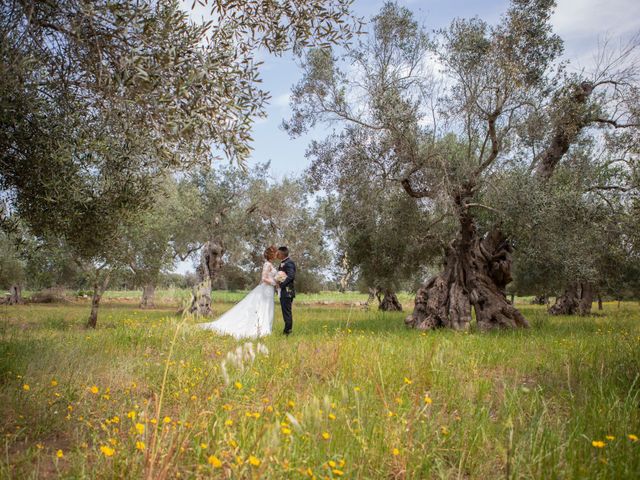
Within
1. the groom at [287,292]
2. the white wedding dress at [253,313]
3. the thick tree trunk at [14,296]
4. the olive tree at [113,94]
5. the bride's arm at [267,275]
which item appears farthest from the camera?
the thick tree trunk at [14,296]

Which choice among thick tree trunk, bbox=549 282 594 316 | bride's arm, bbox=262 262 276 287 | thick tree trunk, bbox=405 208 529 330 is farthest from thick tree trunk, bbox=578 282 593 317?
bride's arm, bbox=262 262 276 287

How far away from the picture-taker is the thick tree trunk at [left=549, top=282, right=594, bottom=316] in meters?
34.8

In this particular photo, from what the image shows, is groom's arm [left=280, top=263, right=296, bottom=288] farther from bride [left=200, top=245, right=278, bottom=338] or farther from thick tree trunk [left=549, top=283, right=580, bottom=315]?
thick tree trunk [left=549, top=283, right=580, bottom=315]

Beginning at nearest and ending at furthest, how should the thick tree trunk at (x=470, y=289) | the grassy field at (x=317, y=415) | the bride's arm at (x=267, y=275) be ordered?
1. the grassy field at (x=317, y=415)
2. the thick tree trunk at (x=470, y=289)
3. the bride's arm at (x=267, y=275)

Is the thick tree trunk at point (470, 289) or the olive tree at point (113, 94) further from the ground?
the olive tree at point (113, 94)

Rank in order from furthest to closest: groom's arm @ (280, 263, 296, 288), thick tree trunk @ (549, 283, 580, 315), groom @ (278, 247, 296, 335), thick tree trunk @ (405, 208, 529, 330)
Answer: thick tree trunk @ (549, 283, 580, 315) < thick tree trunk @ (405, 208, 529, 330) < groom's arm @ (280, 263, 296, 288) < groom @ (278, 247, 296, 335)

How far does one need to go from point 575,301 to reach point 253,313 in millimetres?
30078

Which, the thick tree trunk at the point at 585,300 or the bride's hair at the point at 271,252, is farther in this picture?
the thick tree trunk at the point at 585,300

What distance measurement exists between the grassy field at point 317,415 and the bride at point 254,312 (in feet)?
22.9

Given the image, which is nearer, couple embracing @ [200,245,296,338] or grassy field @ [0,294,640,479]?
grassy field @ [0,294,640,479]

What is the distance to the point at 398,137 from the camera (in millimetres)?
15211

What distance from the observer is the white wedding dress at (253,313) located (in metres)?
16.8

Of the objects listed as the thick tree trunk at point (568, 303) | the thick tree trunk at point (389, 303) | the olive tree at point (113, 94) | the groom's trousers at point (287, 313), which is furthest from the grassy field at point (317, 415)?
the thick tree trunk at point (568, 303)

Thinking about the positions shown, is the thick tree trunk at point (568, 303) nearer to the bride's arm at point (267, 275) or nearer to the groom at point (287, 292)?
the bride's arm at point (267, 275)
